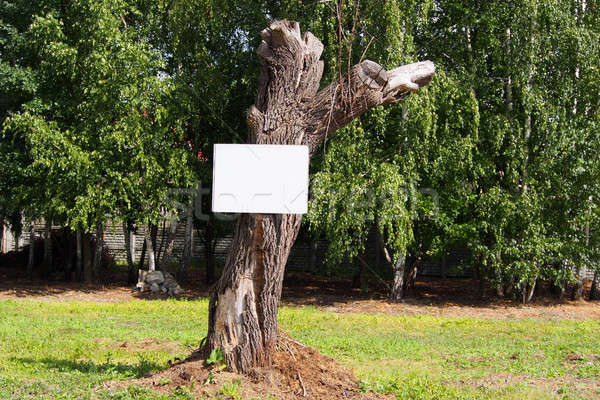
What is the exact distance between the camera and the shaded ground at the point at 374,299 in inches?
516

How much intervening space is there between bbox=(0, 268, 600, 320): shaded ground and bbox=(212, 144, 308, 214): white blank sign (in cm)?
824

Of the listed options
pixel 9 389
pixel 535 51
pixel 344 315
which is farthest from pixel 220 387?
pixel 535 51

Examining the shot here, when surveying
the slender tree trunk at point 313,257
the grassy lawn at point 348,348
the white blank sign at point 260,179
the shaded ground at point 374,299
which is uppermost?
the white blank sign at point 260,179

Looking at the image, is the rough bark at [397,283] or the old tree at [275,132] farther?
the rough bark at [397,283]

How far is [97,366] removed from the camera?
256 inches

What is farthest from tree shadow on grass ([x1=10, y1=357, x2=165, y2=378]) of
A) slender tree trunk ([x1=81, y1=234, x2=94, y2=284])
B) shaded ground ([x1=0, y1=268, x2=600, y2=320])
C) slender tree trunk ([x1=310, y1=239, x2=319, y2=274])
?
slender tree trunk ([x1=310, y1=239, x2=319, y2=274])

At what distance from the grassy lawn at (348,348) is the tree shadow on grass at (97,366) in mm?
15

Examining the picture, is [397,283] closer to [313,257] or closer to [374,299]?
[374,299]

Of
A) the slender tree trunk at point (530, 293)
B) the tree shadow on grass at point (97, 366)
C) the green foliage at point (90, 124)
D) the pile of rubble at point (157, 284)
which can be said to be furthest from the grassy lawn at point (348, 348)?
the green foliage at point (90, 124)

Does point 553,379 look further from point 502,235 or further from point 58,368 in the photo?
point 502,235

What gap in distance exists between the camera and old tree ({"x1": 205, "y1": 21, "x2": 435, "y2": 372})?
5465 millimetres

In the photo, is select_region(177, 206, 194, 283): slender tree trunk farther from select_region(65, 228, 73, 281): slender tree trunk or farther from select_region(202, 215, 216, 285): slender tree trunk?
select_region(65, 228, 73, 281): slender tree trunk

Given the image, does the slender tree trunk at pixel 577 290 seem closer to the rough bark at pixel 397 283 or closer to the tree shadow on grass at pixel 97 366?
the rough bark at pixel 397 283

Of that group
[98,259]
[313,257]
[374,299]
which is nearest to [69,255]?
[98,259]
